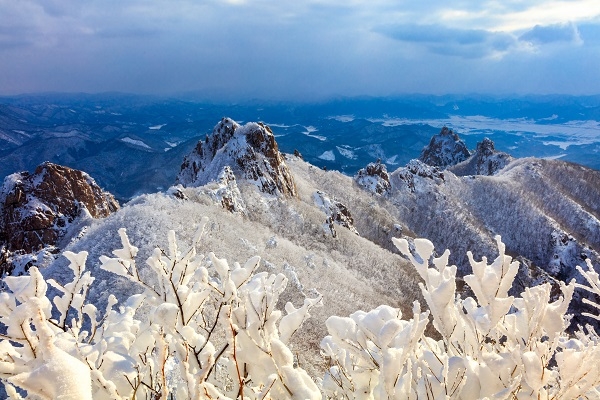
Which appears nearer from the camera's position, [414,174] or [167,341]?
[167,341]

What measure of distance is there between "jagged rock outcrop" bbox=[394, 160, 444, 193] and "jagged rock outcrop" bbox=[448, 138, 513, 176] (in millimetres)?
35098

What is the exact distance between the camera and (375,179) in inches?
2788

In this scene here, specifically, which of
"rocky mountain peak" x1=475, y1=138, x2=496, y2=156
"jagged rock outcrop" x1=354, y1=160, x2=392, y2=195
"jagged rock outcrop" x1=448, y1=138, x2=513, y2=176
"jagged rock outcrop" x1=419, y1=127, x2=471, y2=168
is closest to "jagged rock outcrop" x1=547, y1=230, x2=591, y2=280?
"jagged rock outcrop" x1=354, y1=160, x2=392, y2=195

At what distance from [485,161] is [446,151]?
3072 cm

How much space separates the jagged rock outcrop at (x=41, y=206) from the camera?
1293 inches

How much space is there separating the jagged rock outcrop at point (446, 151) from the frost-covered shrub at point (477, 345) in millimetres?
140827

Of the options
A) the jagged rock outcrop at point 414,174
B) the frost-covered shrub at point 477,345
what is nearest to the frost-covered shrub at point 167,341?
the frost-covered shrub at point 477,345

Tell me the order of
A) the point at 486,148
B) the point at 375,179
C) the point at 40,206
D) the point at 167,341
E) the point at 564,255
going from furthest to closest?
1. the point at 486,148
2. the point at 375,179
3. the point at 564,255
4. the point at 40,206
5. the point at 167,341

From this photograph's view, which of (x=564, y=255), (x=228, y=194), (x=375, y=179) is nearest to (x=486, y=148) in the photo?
(x=564, y=255)

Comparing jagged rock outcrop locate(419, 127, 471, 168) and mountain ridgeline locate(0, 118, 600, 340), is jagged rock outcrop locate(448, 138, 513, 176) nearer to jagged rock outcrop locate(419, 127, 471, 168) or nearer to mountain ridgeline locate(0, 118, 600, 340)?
mountain ridgeline locate(0, 118, 600, 340)

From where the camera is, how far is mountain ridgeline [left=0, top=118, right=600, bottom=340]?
88.0 feet

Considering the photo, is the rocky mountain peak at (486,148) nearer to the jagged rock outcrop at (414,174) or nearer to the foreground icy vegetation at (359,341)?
the jagged rock outcrop at (414,174)

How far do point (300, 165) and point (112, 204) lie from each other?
33.7m

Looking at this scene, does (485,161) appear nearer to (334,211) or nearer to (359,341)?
(334,211)
